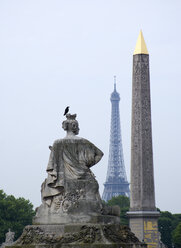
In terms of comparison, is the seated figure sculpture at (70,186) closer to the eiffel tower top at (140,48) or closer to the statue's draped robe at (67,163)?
the statue's draped robe at (67,163)

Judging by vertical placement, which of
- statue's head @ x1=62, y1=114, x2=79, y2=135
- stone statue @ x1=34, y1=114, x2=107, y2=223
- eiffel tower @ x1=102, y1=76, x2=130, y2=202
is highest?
eiffel tower @ x1=102, y1=76, x2=130, y2=202

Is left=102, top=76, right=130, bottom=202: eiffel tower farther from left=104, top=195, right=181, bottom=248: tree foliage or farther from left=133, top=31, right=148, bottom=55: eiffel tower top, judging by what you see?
left=133, top=31, right=148, bottom=55: eiffel tower top

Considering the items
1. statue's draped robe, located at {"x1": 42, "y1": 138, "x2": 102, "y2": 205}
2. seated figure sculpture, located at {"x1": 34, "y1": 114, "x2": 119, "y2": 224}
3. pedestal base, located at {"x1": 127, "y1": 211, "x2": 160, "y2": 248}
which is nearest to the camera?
seated figure sculpture, located at {"x1": 34, "y1": 114, "x2": 119, "y2": 224}

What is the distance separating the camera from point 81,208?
20781 mm

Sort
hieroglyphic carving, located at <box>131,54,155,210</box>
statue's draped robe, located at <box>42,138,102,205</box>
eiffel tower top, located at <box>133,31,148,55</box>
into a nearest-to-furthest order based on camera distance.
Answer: statue's draped robe, located at <box>42,138,102,205</box> → hieroglyphic carving, located at <box>131,54,155,210</box> → eiffel tower top, located at <box>133,31,148,55</box>

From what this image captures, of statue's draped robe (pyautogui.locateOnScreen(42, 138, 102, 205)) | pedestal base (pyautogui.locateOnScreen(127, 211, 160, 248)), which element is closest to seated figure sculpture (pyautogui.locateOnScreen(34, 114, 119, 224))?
statue's draped robe (pyautogui.locateOnScreen(42, 138, 102, 205))

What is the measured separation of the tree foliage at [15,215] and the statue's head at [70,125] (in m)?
49.2

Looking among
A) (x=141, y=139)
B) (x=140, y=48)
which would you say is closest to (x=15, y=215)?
(x=141, y=139)

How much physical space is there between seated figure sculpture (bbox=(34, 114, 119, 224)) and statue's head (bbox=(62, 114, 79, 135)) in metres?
0.26

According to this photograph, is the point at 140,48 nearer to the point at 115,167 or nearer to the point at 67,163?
the point at 67,163

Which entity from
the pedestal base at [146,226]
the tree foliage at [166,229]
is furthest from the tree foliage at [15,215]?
the tree foliage at [166,229]

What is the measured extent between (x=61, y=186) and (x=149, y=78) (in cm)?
3853

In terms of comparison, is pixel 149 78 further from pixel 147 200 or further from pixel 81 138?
pixel 81 138

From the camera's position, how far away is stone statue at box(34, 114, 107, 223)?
20.8 metres
